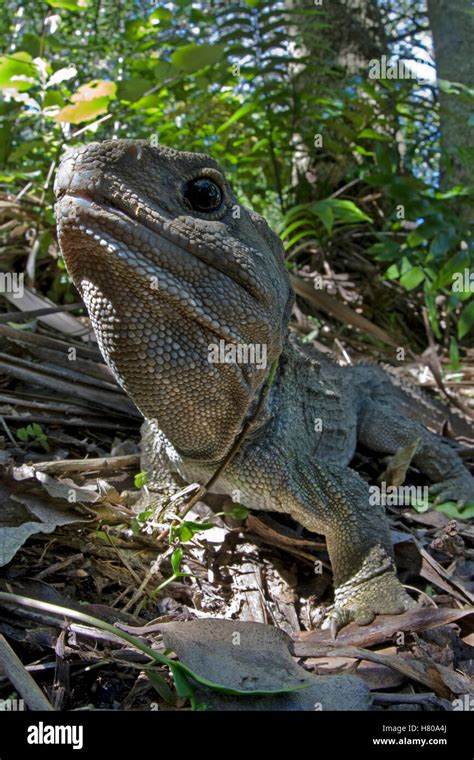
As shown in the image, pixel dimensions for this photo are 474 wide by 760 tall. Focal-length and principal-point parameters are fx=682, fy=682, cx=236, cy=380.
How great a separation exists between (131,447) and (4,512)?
133 centimetres

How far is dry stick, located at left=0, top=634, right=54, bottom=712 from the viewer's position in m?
2.21

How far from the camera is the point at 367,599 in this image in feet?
11.7

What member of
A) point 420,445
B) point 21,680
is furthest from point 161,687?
point 420,445

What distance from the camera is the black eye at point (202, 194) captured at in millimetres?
3027

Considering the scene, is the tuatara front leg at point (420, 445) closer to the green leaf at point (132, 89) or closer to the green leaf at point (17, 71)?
the green leaf at point (132, 89)

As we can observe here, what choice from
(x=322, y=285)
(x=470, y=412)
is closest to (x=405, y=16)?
(x=322, y=285)

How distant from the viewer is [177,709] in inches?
97.0

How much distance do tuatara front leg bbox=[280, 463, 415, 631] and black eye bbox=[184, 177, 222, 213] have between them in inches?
61.1

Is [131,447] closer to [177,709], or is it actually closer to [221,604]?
[221,604]

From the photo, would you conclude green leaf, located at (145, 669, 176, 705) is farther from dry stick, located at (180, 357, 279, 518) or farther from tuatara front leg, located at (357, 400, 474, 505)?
tuatara front leg, located at (357, 400, 474, 505)

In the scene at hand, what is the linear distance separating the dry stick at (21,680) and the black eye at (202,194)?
6.32 feet

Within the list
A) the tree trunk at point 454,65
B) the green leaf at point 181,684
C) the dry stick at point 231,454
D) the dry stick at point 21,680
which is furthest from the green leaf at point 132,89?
the green leaf at point 181,684

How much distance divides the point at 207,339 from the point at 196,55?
132 inches

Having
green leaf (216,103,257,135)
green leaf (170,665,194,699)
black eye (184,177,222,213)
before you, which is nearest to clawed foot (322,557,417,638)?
green leaf (170,665,194,699)
